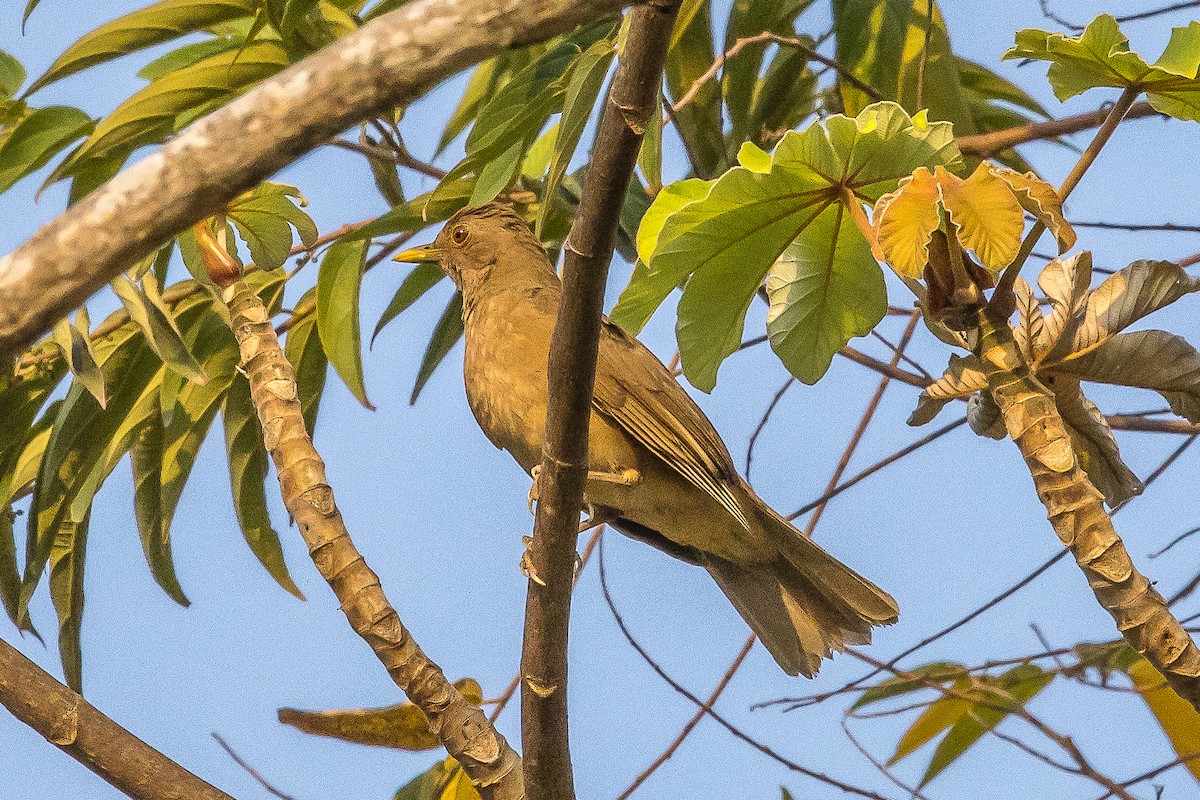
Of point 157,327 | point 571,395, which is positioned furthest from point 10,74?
point 571,395

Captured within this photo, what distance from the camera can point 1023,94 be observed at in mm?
4887

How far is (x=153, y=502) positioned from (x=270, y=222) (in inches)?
45.9

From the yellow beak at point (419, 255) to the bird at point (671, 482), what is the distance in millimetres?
407

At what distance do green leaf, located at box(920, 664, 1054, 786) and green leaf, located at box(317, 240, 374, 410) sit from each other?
7.26 ft

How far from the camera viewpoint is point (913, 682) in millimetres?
4215

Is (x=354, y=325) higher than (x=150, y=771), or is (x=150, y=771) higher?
(x=354, y=325)

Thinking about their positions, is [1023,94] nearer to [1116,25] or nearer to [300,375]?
[1116,25]

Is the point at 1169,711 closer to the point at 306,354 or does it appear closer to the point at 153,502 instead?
the point at 306,354

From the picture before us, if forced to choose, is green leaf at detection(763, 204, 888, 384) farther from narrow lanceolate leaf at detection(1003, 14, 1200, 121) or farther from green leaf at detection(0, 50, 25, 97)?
green leaf at detection(0, 50, 25, 97)

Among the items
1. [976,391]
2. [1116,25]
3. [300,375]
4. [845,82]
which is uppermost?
[845,82]

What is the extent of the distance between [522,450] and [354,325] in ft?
2.28

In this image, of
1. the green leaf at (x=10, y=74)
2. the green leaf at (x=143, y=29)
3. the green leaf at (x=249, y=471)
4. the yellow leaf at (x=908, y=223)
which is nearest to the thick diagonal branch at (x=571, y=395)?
the yellow leaf at (x=908, y=223)

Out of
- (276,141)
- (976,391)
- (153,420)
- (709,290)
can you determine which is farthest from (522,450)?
(276,141)

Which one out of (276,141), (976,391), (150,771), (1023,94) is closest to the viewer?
(276,141)
